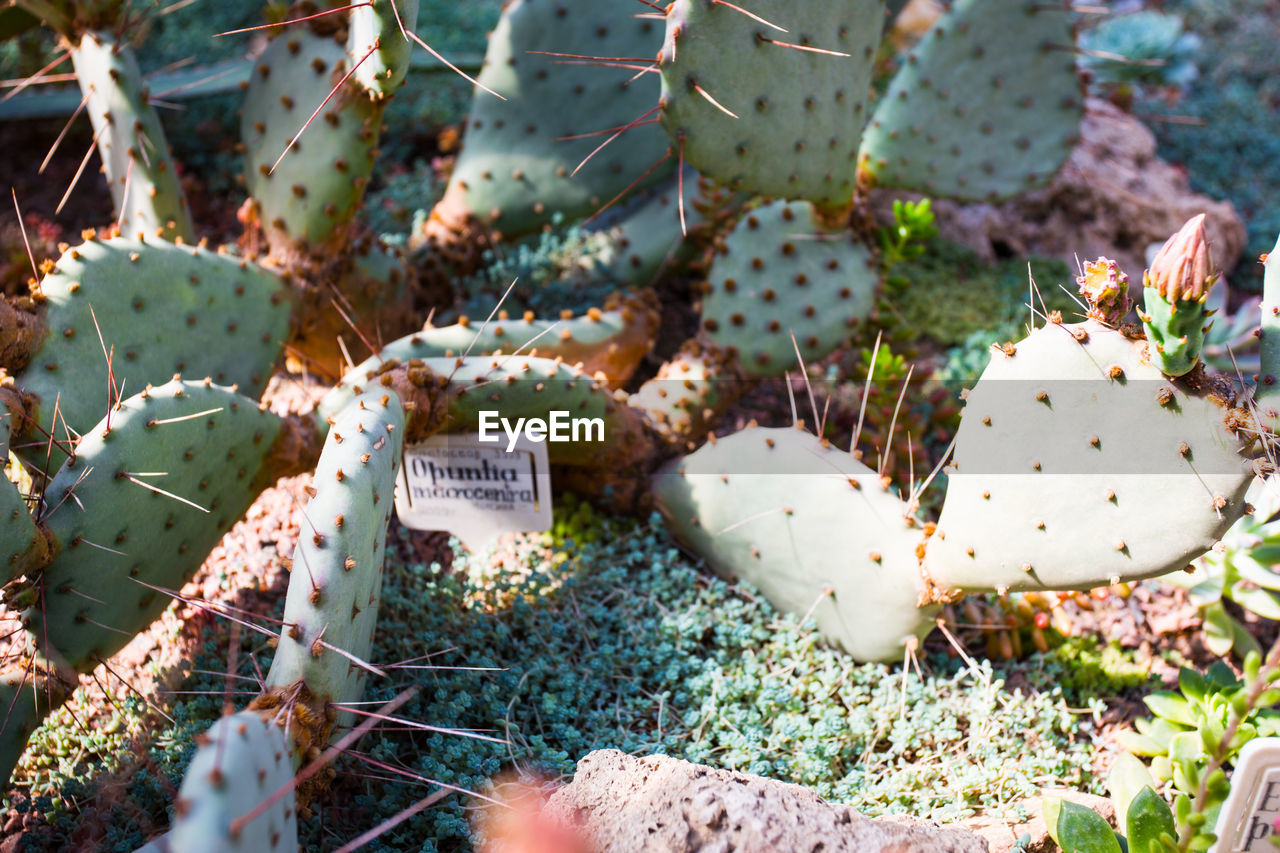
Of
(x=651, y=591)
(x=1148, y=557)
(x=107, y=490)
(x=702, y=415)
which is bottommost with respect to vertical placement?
(x=651, y=591)

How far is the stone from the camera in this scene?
1170mm

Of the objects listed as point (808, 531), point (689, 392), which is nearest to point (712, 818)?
point (808, 531)

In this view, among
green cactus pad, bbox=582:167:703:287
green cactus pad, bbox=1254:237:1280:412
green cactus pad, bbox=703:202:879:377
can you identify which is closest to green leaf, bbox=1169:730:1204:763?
green cactus pad, bbox=1254:237:1280:412

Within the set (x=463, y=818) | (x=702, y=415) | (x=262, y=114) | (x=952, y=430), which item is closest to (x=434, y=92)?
(x=262, y=114)

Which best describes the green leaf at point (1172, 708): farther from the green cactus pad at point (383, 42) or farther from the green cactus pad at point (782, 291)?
the green cactus pad at point (383, 42)

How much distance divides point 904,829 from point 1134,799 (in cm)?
37

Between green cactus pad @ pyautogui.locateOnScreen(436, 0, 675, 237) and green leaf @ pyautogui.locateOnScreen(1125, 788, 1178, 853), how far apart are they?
170cm

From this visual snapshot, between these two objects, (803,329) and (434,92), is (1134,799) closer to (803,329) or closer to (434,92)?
(803,329)

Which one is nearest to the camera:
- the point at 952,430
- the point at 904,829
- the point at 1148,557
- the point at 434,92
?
the point at 904,829

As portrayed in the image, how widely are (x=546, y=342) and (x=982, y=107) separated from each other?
1331 millimetres

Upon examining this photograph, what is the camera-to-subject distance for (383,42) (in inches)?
58.8

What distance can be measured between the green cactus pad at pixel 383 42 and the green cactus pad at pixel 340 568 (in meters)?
0.56

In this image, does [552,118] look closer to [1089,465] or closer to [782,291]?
[782,291]

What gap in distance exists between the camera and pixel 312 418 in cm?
180
